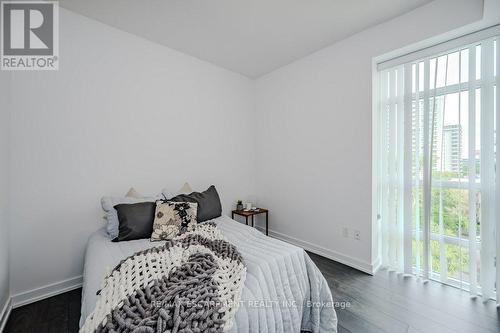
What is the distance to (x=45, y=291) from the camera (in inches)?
76.9

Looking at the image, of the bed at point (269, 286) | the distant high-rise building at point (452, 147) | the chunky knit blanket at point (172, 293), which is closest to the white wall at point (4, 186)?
the bed at point (269, 286)

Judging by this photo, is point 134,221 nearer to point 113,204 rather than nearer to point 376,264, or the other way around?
point 113,204

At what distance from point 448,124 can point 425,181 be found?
1.91ft

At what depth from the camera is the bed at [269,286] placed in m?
1.18

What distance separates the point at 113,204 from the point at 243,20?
2300mm

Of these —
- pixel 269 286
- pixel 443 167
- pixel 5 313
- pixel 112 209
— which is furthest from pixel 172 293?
pixel 443 167

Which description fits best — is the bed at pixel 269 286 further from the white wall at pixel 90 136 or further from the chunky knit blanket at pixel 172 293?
the white wall at pixel 90 136

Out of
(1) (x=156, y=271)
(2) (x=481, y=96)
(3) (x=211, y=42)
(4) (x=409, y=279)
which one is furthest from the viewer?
(3) (x=211, y=42)

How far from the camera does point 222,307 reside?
3.54 ft

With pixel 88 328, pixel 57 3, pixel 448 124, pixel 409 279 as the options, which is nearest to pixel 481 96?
pixel 448 124

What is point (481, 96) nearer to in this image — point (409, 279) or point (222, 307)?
point (409, 279)

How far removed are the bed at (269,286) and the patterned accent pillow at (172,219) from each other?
0.12 m

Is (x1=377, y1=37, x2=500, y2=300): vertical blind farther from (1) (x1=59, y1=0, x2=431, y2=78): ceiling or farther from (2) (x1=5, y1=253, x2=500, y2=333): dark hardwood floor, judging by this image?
(1) (x1=59, y1=0, x2=431, y2=78): ceiling

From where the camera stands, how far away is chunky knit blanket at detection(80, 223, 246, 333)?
3.16 ft
